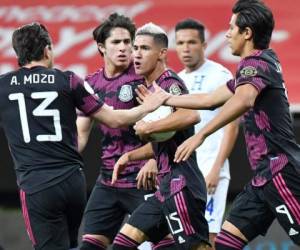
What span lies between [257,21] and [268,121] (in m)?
0.70

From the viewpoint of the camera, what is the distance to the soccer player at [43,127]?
288 inches

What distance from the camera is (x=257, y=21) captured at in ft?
24.0

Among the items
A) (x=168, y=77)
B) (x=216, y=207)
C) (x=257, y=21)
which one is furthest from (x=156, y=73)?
(x=216, y=207)

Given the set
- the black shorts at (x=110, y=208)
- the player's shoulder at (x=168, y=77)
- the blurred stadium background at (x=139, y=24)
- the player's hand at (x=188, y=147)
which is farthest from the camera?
the blurred stadium background at (x=139, y=24)

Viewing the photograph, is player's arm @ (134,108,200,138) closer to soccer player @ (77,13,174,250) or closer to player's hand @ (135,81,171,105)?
player's hand @ (135,81,171,105)

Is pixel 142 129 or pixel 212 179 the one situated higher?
pixel 142 129

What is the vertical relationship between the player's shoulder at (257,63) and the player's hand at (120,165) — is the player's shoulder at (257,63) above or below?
above

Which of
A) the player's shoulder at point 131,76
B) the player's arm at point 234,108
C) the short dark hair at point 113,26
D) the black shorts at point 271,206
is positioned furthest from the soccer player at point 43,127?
the short dark hair at point 113,26

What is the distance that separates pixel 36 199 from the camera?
7.38m

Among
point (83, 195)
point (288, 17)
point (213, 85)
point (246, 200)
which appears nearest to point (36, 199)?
point (83, 195)

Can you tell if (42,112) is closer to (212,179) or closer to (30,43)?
(30,43)

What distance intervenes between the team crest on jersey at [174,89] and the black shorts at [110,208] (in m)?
1.04

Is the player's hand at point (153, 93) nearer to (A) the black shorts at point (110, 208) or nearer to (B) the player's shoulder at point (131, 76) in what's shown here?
(B) the player's shoulder at point (131, 76)

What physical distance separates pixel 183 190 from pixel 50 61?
133cm
